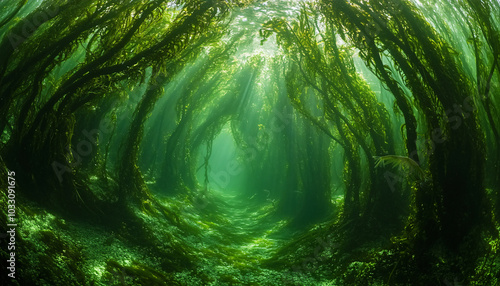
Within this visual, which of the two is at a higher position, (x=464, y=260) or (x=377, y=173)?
(x=377, y=173)

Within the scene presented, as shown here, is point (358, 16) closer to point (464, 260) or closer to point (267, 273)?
point (464, 260)

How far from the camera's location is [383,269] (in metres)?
3.56

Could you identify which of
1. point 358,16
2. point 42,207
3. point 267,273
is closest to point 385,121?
point 358,16

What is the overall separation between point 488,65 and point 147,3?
16.7 feet

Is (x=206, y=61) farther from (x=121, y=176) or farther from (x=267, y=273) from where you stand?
(x=267, y=273)

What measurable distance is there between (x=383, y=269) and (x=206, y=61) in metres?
8.78

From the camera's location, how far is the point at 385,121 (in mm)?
5566

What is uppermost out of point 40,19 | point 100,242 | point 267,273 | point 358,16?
point 40,19

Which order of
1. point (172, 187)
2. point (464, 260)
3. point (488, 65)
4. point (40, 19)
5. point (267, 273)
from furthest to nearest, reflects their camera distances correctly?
point (172, 187) < point (267, 273) < point (40, 19) < point (488, 65) < point (464, 260)

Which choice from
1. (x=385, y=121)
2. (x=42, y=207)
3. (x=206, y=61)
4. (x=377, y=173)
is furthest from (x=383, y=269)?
(x=206, y=61)

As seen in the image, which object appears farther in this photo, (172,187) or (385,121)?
(172,187)

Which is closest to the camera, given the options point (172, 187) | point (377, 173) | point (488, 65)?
point (488, 65)

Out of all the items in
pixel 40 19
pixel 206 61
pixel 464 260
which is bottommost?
pixel 464 260

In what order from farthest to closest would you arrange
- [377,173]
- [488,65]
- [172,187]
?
[172,187] → [377,173] → [488,65]
